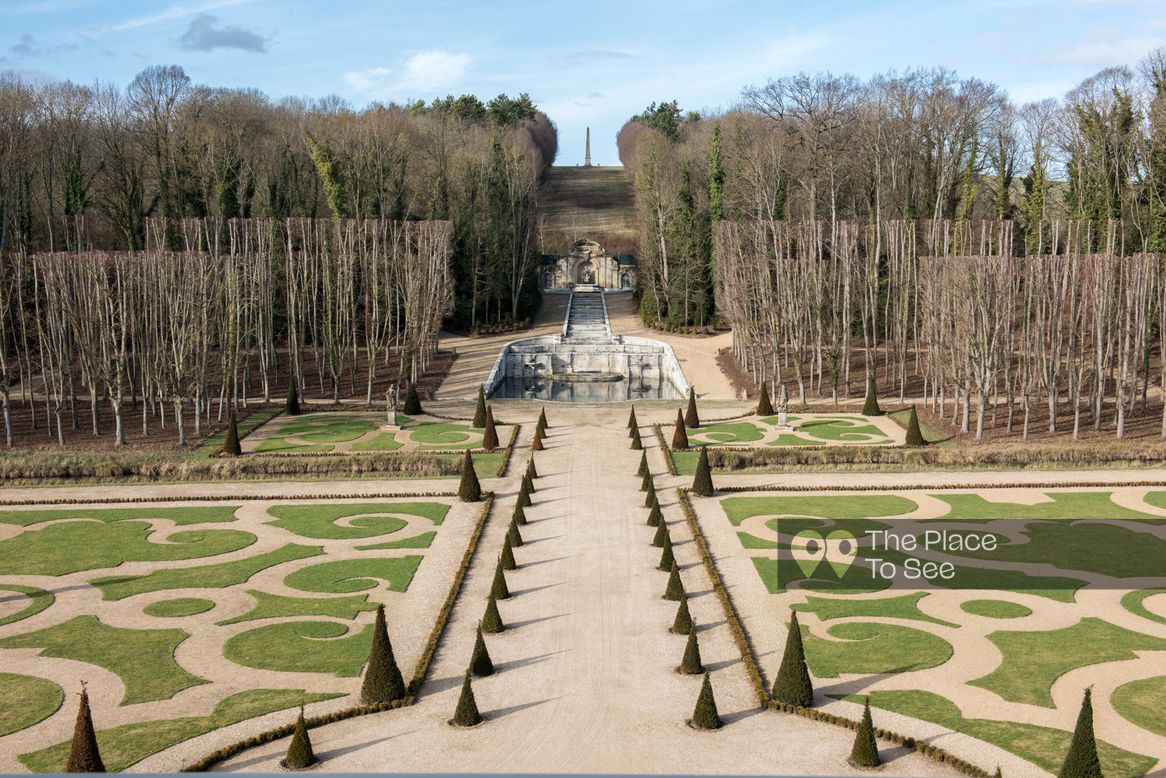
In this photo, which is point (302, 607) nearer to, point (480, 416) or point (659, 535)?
point (659, 535)

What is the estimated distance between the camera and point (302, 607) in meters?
28.8

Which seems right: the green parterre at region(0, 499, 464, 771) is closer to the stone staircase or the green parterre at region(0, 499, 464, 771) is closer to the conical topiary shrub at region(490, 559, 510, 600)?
the conical topiary shrub at region(490, 559, 510, 600)

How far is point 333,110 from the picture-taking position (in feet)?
425

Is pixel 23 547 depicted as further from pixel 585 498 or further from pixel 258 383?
pixel 258 383

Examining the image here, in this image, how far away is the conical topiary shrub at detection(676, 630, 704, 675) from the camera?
2427 cm

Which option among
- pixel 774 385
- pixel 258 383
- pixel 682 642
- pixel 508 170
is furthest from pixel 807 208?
pixel 682 642

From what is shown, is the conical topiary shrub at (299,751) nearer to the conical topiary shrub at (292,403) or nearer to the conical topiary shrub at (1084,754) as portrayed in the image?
the conical topiary shrub at (1084,754)

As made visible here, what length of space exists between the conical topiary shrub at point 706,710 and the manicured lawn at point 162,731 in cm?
756

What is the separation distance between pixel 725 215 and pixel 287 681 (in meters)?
69.0

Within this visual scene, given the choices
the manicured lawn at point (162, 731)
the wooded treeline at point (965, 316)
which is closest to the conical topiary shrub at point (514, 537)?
the manicured lawn at point (162, 731)

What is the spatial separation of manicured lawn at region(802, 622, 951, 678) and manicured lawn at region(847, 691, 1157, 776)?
1.40 m

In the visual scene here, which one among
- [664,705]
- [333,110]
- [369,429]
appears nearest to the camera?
[664,705]

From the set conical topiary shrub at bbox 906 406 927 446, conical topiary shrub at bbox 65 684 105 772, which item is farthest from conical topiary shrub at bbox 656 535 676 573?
conical topiary shrub at bbox 906 406 927 446

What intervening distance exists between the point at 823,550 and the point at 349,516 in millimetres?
15851
